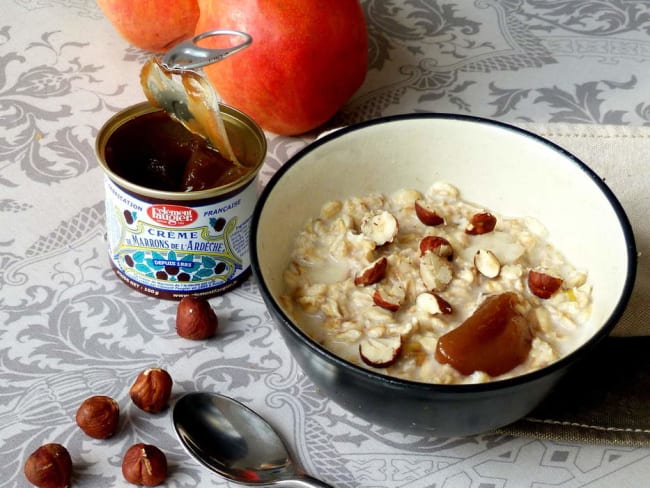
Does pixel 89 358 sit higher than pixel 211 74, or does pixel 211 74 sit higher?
pixel 211 74

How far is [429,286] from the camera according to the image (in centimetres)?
82

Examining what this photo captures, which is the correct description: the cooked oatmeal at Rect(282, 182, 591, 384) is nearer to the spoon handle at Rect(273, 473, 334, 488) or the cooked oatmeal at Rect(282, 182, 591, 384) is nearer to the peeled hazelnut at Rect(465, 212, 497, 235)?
the peeled hazelnut at Rect(465, 212, 497, 235)

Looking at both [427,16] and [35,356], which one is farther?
[427,16]

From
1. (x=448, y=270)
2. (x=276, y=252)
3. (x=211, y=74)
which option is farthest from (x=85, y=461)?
(x=211, y=74)

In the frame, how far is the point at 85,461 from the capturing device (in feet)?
2.54

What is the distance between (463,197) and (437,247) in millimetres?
127

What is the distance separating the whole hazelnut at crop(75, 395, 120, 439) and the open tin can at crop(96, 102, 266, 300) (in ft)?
0.55

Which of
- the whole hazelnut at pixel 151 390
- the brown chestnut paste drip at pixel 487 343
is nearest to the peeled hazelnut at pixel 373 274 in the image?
the brown chestnut paste drip at pixel 487 343

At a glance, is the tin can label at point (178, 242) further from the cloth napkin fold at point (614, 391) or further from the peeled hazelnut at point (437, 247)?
the cloth napkin fold at point (614, 391)

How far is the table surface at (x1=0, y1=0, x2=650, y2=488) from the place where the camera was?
788 mm

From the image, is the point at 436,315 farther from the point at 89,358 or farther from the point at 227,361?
the point at 89,358

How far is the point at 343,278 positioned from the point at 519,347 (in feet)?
0.63

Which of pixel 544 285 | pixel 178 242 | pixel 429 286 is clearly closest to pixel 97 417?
pixel 178 242

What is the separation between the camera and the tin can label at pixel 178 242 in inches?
33.9
